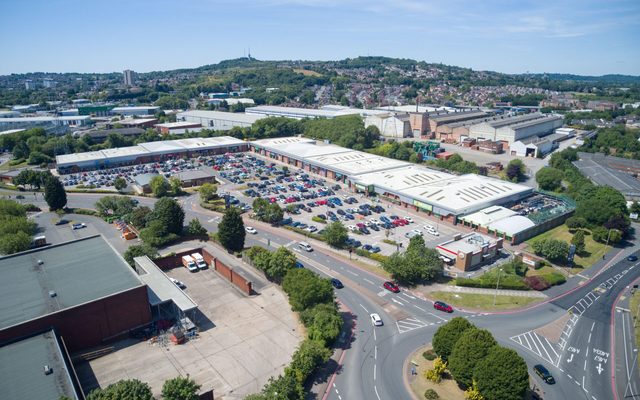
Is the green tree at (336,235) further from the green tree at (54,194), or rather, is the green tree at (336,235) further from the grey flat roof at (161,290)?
the green tree at (54,194)

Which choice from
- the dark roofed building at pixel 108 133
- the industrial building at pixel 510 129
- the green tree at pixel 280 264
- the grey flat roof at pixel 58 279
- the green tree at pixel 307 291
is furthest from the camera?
the dark roofed building at pixel 108 133

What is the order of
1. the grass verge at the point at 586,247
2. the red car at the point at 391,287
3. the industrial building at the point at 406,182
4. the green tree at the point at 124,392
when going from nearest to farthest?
the green tree at the point at 124,392, the red car at the point at 391,287, the grass verge at the point at 586,247, the industrial building at the point at 406,182

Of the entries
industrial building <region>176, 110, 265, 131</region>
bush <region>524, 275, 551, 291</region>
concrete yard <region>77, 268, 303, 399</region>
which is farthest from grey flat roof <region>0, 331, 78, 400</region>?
industrial building <region>176, 110, 265, 131</region>

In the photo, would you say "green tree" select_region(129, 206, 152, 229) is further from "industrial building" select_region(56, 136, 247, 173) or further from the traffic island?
"industrial building" select_region(56, 136, 247, 173)

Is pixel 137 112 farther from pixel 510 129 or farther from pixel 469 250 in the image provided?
pixel 469 250

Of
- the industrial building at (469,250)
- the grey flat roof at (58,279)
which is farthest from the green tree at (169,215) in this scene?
the industrial building at (469,250)

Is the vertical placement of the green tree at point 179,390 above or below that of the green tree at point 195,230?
below

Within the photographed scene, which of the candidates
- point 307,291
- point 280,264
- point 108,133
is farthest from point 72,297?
point 108,133
